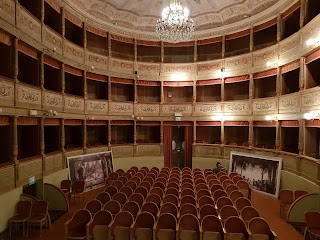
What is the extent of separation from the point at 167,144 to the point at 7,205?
391 inches

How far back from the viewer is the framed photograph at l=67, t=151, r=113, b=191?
36.5ft

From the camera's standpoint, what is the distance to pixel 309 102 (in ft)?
29.2

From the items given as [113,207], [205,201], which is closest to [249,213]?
[205,201]

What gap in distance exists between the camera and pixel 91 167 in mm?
12055

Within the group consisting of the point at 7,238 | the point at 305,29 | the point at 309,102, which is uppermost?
the point at 305,29

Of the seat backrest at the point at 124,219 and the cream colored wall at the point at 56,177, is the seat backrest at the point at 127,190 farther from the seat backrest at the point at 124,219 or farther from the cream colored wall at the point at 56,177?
the cream colored wall at the point at 56,177

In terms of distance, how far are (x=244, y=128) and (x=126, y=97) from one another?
7188 mm

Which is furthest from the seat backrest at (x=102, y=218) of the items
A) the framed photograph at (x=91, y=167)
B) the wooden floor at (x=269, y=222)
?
the framed photograph at (x=91, y=167)

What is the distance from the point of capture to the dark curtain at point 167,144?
15.6m

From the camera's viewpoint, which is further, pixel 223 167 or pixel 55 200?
pixel 223 167

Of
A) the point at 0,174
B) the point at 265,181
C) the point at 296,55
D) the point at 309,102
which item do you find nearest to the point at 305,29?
the point at 296,55

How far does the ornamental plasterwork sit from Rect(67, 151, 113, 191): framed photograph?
6716 millimetres

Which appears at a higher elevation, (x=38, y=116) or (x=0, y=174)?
(x=38, y=116)

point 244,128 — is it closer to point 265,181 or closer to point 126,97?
point 265,181
